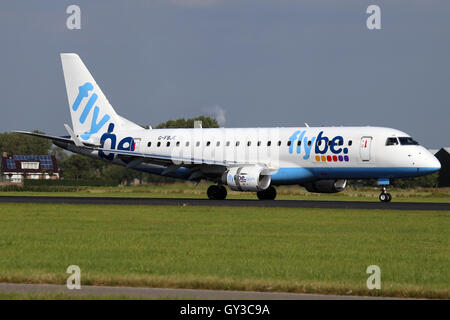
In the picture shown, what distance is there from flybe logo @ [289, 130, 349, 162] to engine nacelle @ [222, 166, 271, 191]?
2.27 metres

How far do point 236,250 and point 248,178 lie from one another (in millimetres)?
25196

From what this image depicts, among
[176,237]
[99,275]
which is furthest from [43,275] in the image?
[176,237]

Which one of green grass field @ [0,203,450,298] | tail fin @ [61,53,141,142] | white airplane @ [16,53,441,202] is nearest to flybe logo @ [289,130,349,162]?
white airplane @ [16,53,441,202]

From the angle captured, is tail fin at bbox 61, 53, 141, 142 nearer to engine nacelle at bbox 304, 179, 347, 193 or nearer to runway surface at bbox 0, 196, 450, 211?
runway surface at bbox 0, 196, 450, 211

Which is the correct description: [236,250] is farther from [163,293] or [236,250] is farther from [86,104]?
[86,104]

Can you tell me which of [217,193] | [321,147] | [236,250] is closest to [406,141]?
[321,147]

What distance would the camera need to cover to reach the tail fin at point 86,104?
5938cm

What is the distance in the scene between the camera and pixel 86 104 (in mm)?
59812

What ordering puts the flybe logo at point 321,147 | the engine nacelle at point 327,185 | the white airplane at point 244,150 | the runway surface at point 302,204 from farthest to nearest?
the engine nacelle at point 327,185 < the flybe logo at point 321,147 < the white airplane at point 244,150 < the runway surface at point 302,204

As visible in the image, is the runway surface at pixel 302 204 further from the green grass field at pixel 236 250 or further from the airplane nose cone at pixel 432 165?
the green grass field at pixel 236 250

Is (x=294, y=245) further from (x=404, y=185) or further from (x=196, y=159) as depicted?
(x=404, y=185)

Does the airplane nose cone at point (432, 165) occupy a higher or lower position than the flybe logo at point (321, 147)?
lower

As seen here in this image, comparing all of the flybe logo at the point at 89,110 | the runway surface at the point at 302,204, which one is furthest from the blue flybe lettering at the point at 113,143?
the runway surface at the point at 302,204

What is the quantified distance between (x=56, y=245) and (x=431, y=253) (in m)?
10.0
